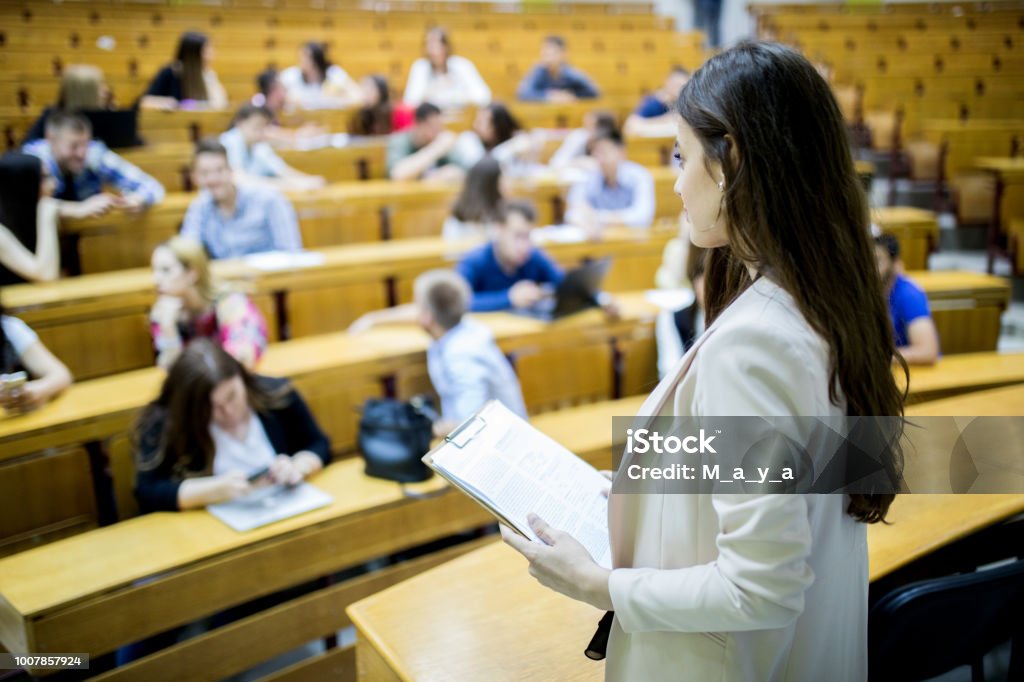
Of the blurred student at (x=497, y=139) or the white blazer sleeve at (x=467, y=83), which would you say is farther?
the white blazer sleeve at (x=467, y=83)

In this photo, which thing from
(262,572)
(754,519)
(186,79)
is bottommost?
(262,572)

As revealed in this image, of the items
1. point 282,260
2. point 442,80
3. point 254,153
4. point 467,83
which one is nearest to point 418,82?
point 442,80

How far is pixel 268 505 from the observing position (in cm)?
183

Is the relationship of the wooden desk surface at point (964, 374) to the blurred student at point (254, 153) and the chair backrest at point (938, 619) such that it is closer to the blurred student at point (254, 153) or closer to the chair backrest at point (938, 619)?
the chair backrest at point (938, 619)

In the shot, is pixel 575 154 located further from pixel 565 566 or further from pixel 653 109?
pixel 565 566

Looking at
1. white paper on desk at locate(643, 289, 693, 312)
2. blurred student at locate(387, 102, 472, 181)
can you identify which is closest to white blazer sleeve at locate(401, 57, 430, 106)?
blurred student at locate(387, 102, 472, 181)

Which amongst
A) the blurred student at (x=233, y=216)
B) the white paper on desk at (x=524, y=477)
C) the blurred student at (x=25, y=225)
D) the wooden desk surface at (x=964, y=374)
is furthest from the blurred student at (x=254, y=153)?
the white paper on desk at (x=524, y=477)

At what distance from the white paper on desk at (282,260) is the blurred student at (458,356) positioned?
0.79 m

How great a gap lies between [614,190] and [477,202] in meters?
0.78

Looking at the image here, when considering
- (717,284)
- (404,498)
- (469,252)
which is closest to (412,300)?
(469,252)

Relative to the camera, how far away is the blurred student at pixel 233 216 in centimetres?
305

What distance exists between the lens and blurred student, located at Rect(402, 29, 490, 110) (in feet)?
17.6

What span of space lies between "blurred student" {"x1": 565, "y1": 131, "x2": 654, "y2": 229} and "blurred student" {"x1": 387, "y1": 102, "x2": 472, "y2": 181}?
62 cm

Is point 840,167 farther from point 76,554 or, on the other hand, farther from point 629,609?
point 76,554
